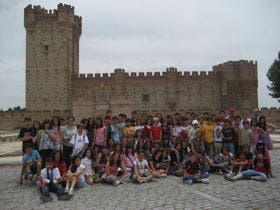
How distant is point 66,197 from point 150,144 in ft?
11.6

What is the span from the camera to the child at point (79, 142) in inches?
408

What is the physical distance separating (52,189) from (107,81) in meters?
33.2

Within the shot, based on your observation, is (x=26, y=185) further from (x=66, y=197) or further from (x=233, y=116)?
(x=233, y=116)

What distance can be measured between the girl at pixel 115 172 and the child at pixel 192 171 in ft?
5.09

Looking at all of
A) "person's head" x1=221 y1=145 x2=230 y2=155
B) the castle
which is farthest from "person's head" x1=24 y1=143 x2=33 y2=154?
the castle

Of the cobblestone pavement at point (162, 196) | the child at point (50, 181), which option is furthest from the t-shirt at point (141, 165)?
the child at point (50, 181)

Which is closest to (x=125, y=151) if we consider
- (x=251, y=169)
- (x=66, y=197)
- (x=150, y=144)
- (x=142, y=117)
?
(x=150, y=144)

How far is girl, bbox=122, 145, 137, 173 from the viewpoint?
411 inches

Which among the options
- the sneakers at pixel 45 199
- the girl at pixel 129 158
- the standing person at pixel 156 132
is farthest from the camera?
the standing person at pixel 156 132

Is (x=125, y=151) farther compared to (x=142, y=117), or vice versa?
(x=142, y=117)

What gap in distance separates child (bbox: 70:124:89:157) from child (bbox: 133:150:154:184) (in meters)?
1.47

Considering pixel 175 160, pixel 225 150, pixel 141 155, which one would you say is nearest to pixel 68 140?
pixel 141 155

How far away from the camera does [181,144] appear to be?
443 inches

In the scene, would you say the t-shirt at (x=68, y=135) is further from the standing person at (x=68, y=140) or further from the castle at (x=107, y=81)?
the castle at (x=107, y=81)
